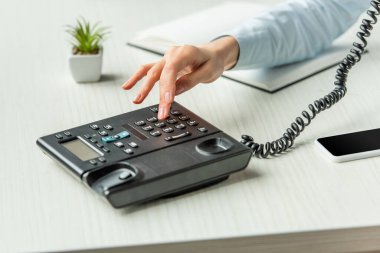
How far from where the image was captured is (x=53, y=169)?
994 millimetres

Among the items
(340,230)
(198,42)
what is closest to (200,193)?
(340,230)

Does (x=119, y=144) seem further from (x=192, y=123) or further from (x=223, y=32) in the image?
(x=223, y=32)

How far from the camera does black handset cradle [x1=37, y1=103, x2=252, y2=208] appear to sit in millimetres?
892

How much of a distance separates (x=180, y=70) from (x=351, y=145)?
25cm

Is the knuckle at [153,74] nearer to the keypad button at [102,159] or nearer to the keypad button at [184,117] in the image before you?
the keypad button at [184,117]

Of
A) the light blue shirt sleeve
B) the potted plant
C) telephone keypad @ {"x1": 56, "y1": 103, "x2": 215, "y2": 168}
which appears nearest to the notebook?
the light blue shirt sleeve

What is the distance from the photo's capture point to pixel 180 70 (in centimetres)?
108

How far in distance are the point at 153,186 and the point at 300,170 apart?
0.69 ft

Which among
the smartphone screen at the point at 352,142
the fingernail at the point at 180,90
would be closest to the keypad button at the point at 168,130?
the fingernail at the point at 180,90

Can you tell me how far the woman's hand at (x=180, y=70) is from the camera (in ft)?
3.43

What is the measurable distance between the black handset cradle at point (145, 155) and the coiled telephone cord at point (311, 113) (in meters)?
0.07

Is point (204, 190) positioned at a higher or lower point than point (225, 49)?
lower

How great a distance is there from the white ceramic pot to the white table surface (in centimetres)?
2

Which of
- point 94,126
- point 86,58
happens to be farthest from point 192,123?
point 86,58
